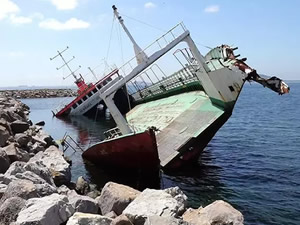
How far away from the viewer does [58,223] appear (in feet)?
22.0

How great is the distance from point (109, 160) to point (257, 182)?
6.37m

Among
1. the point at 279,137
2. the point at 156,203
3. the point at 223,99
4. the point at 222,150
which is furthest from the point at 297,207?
the point at 279,137

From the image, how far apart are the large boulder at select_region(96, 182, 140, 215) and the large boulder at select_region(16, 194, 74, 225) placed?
1164 millimetres

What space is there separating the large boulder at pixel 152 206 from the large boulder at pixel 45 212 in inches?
49.9

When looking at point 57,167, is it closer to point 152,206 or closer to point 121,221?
point 152,206

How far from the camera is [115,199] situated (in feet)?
26.8

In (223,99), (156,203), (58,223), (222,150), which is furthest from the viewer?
(222,150)

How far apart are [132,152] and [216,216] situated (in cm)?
663

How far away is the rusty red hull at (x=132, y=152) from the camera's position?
13188 mm

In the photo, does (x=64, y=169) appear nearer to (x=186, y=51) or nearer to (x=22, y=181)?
(x=22, y=181)

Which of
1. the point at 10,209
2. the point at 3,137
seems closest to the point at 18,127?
the point at 3,137

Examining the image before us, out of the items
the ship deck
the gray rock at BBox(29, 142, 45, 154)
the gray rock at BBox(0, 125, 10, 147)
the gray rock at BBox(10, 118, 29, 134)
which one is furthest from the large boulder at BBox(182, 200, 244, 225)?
the gray rock at BBox(10, 118, 29, 134)

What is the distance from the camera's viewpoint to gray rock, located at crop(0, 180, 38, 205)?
24.0ft

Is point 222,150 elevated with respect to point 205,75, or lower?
lower
